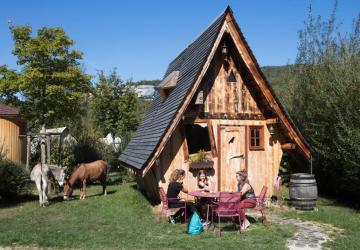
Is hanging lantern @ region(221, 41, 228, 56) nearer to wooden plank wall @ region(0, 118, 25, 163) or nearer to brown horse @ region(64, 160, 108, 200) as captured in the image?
brown horse @ region(64, 160, 108, 200)

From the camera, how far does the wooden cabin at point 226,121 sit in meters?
13.8

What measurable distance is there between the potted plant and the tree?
61.1 feet

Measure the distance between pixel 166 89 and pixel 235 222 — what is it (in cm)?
739

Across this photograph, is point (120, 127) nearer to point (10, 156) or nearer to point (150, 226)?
point (10, 156)

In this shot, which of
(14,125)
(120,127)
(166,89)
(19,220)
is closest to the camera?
(19,220)

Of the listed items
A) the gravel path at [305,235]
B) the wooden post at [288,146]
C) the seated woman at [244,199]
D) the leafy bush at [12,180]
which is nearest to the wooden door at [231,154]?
the wooden post at [288,146]

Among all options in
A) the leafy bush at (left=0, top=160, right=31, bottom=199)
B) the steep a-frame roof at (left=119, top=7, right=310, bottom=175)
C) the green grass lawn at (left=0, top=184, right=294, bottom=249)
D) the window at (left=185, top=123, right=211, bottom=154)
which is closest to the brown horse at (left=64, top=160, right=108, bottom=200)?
the leafy bush at (left=0, top=160, right=31, bottom=199)

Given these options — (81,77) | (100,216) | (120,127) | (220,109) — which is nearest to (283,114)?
(220,109)

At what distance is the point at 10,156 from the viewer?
75.4 ft

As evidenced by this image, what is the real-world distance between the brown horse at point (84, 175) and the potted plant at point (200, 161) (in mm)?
5573

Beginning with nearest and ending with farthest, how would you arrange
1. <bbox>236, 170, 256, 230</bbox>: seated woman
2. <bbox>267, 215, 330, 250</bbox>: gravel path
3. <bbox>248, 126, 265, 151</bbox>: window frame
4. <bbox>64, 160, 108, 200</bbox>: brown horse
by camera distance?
<bbox>267, 215, 330, 250</bbox>: gravel path → <bbox>236, 170, 256, 230</bbox>: seated woman → <bbox>248, 126, 265, 151</bbox>: window frame → <bbox>64, 160, 108, 200</bbox>: brown horse

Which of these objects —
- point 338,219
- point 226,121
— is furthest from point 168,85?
point 338,219

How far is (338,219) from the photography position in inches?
496

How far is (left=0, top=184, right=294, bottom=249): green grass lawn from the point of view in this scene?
373 inches
